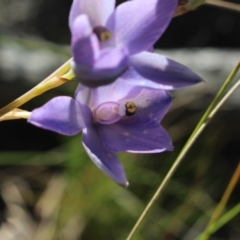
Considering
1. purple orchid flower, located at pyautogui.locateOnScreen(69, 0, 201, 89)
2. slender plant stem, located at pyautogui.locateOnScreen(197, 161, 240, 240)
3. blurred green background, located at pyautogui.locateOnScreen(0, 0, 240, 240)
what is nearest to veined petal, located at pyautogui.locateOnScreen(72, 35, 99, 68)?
purple orchid flower, located at pyautogui.locateOnScreen(69, 0, 201, 89)

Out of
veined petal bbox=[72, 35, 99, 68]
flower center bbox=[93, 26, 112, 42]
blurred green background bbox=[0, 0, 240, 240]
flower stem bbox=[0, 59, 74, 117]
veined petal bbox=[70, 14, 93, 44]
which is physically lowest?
blurred green background bbox=[0, 0, 240, 240]

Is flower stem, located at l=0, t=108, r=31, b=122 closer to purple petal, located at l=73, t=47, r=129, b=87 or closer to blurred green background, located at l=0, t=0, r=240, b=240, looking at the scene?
purple petal, located at l=73, t=47, r=129, b=87

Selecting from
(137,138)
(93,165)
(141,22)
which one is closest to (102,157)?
(137,138)

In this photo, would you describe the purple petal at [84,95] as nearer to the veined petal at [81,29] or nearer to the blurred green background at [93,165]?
the veined petal at [81,29]

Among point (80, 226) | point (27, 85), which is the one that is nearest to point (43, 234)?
point (80, 226)

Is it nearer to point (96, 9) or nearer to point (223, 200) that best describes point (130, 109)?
point (96, 9)

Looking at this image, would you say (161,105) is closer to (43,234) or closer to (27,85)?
(43,234)
